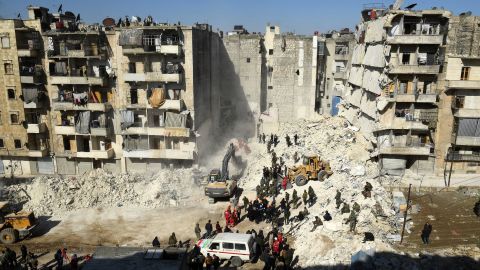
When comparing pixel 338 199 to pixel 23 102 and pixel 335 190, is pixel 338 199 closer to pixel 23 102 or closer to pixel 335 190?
pixel 335 190

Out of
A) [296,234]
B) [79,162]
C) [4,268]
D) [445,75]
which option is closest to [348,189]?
[296,234]

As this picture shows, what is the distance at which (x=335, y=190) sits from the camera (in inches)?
1342

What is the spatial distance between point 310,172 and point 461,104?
14.4 metres

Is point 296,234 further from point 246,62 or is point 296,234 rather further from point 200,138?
point 246,62

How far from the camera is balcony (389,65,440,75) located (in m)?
33.8

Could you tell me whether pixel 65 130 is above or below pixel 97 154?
above

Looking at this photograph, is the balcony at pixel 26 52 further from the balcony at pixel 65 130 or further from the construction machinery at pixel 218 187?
the construction machinery at pixel 218 187

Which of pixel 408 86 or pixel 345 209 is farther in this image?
pixel 408 86

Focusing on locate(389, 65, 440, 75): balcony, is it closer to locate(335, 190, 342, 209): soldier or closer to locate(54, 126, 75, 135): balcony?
locate(335, 190, 342, 209): soldier

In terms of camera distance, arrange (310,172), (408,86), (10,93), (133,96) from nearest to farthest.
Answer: (408,86) < (310,172) < (133,96) < (10,93)

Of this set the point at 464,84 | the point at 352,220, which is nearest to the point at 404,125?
the point at 464,84

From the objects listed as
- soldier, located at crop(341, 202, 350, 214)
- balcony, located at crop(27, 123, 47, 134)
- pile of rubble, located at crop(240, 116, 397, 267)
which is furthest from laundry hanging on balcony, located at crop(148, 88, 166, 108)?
soldier, located at crop(341, 202, 350, 214)

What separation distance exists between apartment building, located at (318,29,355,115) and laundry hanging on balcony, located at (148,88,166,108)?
25.1 m

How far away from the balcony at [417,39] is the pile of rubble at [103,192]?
24.0 metres
